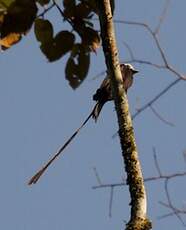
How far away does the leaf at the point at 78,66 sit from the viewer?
346 cm

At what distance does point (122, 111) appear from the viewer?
3168 millimetres

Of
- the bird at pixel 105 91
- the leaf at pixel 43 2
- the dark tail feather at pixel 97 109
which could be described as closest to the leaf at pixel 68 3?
the leaf at pixel 43 2

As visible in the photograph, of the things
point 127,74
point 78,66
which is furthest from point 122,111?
point 127,74

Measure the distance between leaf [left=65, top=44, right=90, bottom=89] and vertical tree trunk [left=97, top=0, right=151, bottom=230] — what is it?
0.81ft

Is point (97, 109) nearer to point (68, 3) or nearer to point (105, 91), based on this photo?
point (105, 91)

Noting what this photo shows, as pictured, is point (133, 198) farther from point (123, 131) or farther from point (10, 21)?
point (10, 21)

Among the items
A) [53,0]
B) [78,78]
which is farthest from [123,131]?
[53,0]

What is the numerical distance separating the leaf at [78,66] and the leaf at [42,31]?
0.35ft

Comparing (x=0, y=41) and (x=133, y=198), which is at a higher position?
(x=0, y=41)

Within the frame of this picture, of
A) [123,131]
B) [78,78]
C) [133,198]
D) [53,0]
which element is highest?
[53,0]

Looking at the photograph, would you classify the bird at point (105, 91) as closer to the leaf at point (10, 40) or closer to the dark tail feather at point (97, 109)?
the dark tail feather at point (97, 109)

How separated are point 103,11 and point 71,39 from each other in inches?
11.8

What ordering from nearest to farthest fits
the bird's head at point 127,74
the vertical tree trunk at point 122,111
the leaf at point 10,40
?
the vertical tree trunk at point 122,111 < the leaf at point 10,40 < the bird's head at point 127,74

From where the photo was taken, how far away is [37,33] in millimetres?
3449
